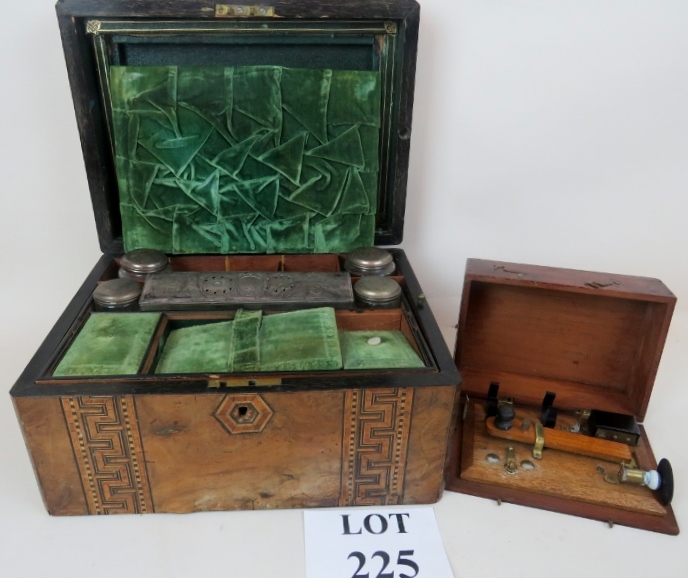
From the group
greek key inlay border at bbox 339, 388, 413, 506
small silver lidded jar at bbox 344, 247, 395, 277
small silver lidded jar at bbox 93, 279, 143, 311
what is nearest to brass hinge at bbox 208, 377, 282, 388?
greek key inlay border at bbox 339, 388, 413, 506

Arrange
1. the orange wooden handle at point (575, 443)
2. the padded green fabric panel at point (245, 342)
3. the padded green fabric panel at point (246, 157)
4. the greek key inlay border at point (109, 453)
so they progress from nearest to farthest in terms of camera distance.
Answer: the greek key inlay border at point (109, 453)
the padded green fabric panel at point (245, 342)
the orange wooden handle at point (575, 443)
the padded green fabric panel at point (246, 157)

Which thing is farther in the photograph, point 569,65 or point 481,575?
point 569,65

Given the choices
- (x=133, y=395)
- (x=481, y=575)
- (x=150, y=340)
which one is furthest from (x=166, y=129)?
(x=481, y=575)

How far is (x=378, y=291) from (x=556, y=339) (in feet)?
1.76

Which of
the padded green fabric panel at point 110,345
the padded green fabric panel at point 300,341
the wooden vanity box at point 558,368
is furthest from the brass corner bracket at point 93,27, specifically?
the wooden vanity box at point 558,368

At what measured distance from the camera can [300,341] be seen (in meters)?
1.45

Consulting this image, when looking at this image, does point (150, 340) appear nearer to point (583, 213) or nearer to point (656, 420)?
point (656, 420)

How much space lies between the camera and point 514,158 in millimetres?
2096

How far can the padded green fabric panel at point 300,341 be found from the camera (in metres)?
1.37

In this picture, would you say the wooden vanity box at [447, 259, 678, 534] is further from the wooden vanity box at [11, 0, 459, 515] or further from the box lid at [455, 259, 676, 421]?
the wooden vanity box at [11, 0, 459, 515]

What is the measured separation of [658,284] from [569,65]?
765 millimetres

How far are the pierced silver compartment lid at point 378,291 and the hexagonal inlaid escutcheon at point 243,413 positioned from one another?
48 centimetres

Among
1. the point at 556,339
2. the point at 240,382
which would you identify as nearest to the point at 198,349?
the point at 240,382

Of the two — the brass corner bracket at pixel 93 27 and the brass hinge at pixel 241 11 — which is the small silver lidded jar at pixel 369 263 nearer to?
the brass hinge at pixel 241 11
